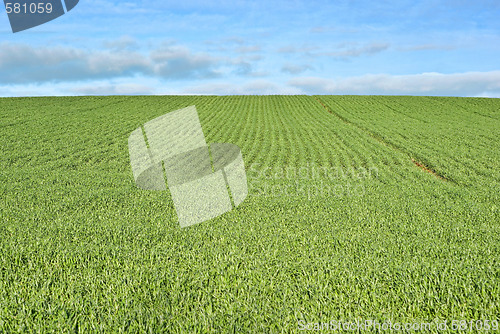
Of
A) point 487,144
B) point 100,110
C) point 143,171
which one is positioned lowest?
point 487,144

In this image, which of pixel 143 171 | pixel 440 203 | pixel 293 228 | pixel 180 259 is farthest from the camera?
pixel 143 171

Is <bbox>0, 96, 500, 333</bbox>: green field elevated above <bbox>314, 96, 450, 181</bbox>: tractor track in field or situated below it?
above

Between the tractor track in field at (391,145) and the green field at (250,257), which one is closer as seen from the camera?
the green field at (250,257)

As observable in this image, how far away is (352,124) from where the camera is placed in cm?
4191

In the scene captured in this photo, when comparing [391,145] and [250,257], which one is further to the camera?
[391,145]

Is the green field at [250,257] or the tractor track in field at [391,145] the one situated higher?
the green field at [250,257]

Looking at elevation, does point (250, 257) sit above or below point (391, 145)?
above

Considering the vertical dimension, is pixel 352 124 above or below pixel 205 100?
below

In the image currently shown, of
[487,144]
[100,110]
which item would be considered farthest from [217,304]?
[100,110]

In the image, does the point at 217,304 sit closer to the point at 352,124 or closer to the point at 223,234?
the point at 223,234

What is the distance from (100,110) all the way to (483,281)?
170ft

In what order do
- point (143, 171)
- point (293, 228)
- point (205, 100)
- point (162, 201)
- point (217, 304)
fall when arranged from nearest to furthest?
point (217, 304) < point (293, 228) < point (162, 201) < point (143, 171) < point (205, 100)

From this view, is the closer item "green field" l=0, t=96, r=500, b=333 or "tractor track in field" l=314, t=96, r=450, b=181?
"green field" l=0, t=96, r=500, b=333

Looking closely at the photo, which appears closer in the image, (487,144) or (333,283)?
(333,283)
